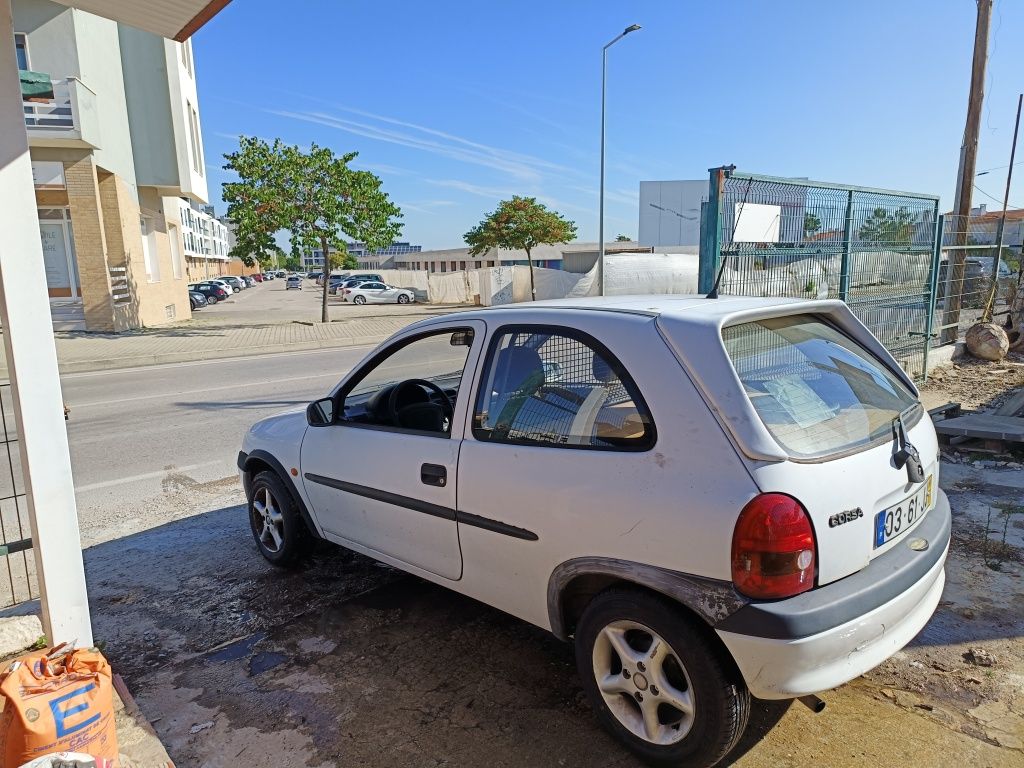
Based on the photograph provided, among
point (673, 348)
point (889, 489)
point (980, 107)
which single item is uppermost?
point (980, 107)

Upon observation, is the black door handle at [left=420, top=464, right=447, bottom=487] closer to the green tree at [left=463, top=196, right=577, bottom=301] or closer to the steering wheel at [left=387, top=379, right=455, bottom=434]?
the steering wheel at [left=387, top=379, right=455, bottom=434]

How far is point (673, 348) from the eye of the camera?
244 centimetres

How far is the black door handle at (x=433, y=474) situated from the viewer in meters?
3.03

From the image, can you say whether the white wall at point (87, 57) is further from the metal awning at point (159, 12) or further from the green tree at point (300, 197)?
the metal awning at point (159, 12)

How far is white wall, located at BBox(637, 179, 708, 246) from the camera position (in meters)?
60.9

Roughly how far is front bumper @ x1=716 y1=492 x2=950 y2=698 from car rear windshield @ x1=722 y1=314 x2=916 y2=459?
0.46 metres

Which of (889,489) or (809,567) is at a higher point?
(889,489)

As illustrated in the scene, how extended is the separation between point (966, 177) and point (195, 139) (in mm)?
27334

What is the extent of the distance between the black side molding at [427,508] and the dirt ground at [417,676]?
27.4 inches

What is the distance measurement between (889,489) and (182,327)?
76.0 feet

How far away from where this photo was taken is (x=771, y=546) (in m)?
2.14

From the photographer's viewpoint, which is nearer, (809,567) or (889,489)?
(809,567)

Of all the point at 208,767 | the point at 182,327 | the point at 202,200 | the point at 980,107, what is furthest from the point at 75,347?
the point at 980,107

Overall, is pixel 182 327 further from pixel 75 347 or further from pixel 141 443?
pixel 141 443
